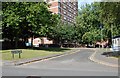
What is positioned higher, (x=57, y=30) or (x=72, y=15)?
(x=72, y=15)

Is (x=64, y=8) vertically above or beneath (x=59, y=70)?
above

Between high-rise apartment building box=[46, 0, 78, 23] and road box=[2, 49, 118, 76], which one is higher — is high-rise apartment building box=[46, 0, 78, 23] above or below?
above

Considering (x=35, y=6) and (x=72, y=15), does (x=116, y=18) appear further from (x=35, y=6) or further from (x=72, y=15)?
(x=72, y=15)

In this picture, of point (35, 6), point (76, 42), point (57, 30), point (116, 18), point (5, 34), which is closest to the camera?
point (116, 18)

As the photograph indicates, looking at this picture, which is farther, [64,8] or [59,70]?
[64,8]

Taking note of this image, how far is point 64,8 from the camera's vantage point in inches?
5699

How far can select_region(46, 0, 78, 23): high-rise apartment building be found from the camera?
439ft

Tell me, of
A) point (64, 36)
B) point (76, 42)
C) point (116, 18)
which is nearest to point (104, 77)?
point (116, 18)

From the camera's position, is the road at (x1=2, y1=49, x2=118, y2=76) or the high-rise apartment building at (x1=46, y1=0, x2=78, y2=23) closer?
the road at (x1=2, y1=49, x2=118, y2=76)

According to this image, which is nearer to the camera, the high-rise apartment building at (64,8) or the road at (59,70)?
Answer: the road at (59,70)

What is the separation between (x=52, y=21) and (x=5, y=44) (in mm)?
10518

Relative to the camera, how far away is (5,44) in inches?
2389

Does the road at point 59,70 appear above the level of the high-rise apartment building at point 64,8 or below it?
below

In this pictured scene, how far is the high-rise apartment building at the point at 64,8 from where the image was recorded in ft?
439
